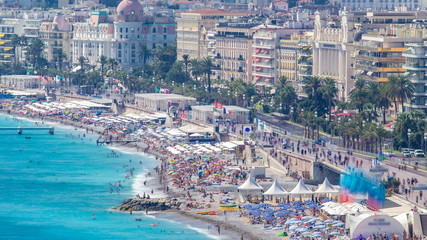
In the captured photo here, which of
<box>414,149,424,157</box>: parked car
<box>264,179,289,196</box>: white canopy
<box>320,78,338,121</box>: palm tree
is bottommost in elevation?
<box>264,179,289,196</box>: white canopy

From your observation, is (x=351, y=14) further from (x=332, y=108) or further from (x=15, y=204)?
(x=15, y=204)

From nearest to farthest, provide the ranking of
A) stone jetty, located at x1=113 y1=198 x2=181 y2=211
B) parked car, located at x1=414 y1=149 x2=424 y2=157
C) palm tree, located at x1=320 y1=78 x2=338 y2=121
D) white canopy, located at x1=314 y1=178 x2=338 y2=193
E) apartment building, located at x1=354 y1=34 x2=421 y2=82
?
white canopy, located at x1=314 y1=178 x2=338 y2=193
stone jetty, located at x1=113 y1=198 x2=181 y2=211
parked car, located at x1=414 y1=149 x2=424 y2=157
palm tree, located at x1=320 y1=78 x2=338 y2=121
apartment building, located at x1=354 y1=34 x2=421 y2=82

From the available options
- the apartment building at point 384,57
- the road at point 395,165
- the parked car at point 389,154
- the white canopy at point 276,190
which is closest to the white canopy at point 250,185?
the white canopy at point 276,190

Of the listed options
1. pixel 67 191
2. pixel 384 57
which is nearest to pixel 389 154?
pixel 67 191

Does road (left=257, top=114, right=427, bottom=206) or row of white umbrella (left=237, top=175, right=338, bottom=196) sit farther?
row of white umbrella (left=237, top=175, right=338, bottom=196)

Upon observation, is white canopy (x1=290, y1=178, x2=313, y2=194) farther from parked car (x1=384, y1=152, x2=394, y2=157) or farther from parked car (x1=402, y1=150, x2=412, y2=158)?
parked car (x1=384, y1=152, x2=394, y2=157)

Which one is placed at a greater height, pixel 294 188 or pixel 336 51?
pixel 336 51

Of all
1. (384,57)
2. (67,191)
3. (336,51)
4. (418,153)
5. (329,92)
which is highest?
(336,51)

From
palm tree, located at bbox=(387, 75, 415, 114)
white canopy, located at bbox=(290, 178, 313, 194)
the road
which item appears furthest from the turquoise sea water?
palm tree, located at bbox=(387, 75, 415, 114)

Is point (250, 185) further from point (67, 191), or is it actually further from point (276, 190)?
point (67, 191)

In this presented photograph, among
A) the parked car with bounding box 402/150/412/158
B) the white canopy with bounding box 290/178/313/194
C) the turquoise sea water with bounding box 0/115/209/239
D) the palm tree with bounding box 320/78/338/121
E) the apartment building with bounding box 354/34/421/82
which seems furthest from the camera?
the apartment building with bounding box 354/34/421/82
